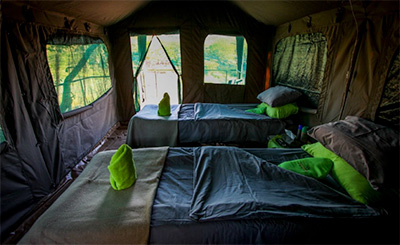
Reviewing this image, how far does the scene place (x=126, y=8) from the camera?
3.19 metres

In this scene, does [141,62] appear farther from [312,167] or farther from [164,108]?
[312,167]

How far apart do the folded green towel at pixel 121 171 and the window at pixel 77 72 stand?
5.16 ft

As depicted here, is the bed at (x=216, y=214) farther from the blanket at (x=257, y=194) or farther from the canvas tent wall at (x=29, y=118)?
the canvas tent wall at (x=29, y=118)

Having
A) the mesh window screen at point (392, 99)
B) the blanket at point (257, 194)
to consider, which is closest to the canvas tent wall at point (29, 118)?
the blanket at point (257, 194)

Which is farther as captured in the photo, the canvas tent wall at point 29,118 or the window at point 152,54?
the window at point 152,54

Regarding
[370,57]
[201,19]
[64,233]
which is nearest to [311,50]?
[370,57]

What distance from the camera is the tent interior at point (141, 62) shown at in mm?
1624

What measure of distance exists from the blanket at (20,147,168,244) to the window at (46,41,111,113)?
1504mm

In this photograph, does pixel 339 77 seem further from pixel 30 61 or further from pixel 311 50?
pixel 30 61

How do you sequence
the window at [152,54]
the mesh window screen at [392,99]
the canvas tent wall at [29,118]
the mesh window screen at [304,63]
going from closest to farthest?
1. the mesh window screen at [392,99]
2. the canvas tent wall at [29,118]
3. the mesh window screen at [304,63]
4. the window at [152,54]

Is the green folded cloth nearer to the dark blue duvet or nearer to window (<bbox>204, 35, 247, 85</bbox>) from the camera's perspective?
the dark blue duvet

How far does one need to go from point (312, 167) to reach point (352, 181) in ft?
0.76

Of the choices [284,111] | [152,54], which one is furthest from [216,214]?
[152,54]

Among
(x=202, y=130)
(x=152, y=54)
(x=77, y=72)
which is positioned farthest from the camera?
(x=152, y=54)
